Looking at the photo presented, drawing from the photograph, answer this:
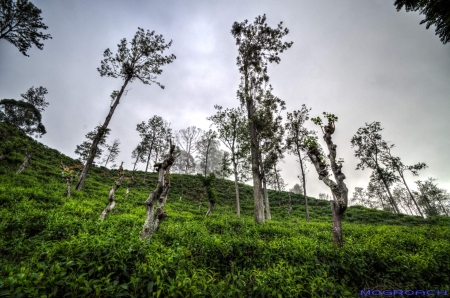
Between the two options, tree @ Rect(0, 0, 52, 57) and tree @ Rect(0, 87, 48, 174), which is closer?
tree @ Rect(0, 0, 52, 57)

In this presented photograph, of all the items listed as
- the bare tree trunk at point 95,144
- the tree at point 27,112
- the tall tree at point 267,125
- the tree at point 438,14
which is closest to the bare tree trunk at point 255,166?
the tall tree at point 267,125

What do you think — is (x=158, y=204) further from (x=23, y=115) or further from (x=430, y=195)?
(x=430, y=195)

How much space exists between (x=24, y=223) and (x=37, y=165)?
19.4 meters

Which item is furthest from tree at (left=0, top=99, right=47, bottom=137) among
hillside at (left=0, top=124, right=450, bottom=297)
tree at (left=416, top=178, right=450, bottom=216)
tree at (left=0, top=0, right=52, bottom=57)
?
tree at (left=416, top=178, right=450, bottom=216)

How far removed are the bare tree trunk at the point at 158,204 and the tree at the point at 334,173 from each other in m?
6.74

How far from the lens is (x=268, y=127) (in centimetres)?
1509

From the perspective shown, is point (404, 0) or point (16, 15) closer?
point (404, 0)

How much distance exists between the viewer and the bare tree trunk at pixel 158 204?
6.29m

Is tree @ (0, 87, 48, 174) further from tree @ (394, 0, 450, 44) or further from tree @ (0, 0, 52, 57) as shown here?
tree @ (394, 0, 450, 44)

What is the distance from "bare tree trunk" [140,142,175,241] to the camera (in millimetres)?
6289

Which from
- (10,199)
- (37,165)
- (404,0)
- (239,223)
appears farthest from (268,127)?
(37,165)

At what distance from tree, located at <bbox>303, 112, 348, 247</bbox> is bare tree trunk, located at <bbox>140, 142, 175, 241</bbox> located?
674cm

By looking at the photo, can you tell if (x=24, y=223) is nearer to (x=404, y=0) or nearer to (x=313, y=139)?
(x=313, y=139)

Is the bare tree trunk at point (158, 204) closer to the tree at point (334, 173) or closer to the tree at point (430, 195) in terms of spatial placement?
the tree at point (334, 173)
